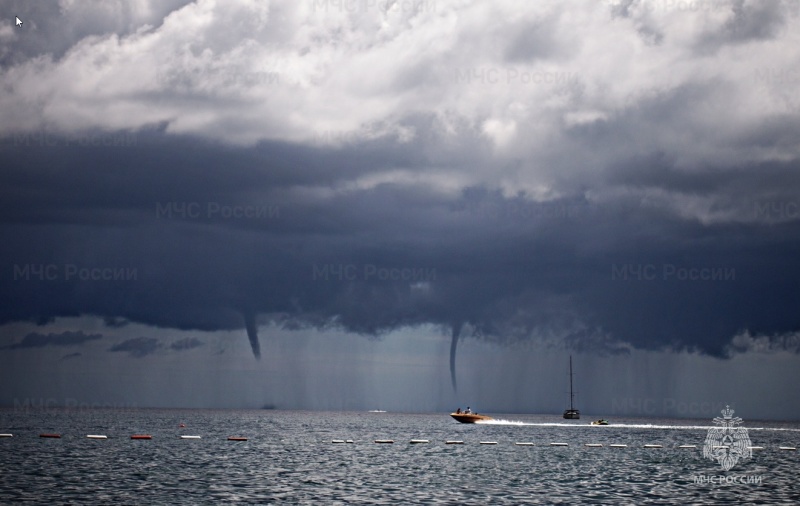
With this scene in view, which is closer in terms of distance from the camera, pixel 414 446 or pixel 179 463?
pixel 179 463

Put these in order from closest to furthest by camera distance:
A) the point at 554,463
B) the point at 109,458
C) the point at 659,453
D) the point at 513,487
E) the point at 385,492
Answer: the point at 385,492 → the point at 513,487 → the point at 109,458 → the point at 554,463 → the point at 659,453

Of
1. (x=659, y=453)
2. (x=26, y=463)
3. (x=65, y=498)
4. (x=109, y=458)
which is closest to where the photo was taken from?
(x=65, y=498)

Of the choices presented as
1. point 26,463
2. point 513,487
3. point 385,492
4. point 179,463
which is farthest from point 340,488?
point 26,463

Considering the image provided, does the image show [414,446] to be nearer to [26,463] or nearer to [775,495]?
[26,463]

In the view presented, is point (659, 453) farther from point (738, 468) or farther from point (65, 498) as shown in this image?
point (65, 498)

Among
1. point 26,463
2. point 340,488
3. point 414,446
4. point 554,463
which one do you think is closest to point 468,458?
point 554,463

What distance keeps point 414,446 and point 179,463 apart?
2662 inches

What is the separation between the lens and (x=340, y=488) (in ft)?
291

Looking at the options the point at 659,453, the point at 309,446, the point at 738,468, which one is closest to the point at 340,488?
the point at 738,468

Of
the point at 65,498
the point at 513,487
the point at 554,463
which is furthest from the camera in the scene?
the point at 554,463

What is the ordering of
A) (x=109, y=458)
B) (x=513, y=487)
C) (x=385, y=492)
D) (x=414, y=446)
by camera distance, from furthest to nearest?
(x=414, y=446)
(x=109, y=458)
(x=513, y=487)
(x=385, y=492)

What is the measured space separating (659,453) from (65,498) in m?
118

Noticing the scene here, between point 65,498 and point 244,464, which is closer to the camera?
point 65,498

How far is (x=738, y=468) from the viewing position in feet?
417
